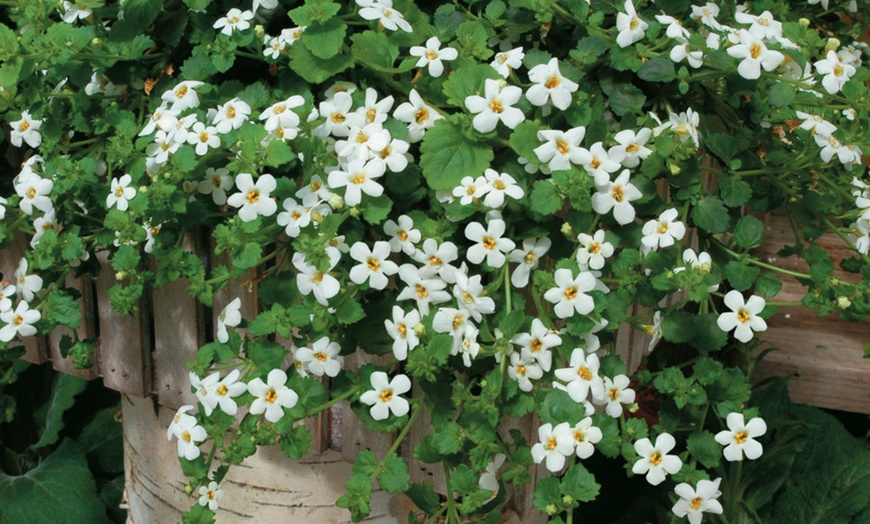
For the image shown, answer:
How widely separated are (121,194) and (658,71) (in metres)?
0.83

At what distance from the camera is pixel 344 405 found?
5.44ft

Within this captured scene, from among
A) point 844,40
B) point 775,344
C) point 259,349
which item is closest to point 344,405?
point 259,349

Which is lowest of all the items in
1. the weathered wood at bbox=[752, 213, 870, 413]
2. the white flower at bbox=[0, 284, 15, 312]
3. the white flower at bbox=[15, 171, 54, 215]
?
the weathered wood at bbox=[752, 213, 870, 413]

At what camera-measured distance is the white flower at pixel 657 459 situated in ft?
4.16

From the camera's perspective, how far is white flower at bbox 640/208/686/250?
1291mm

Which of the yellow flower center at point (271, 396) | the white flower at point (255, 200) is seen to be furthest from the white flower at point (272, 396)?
the white flower at point (255, 200)

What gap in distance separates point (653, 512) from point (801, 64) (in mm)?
1588

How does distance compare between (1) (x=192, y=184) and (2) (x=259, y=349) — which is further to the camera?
(1) (x=192, y=184)

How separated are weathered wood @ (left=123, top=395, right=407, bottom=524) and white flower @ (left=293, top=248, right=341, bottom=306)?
0.56 meters

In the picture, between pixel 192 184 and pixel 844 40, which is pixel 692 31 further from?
pixel 192 184

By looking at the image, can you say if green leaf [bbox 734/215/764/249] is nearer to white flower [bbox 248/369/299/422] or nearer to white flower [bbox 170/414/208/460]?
white flower [bbox 248/369/299/422]

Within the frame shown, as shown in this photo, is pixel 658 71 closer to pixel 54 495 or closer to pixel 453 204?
pixel 453 204

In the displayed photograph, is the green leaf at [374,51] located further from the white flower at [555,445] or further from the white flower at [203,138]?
the white flower at [555,445]

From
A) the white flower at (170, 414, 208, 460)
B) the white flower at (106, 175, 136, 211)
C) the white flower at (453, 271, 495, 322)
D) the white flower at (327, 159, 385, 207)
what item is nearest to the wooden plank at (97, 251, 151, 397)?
the white flower at (106, 175, 136, 211)
